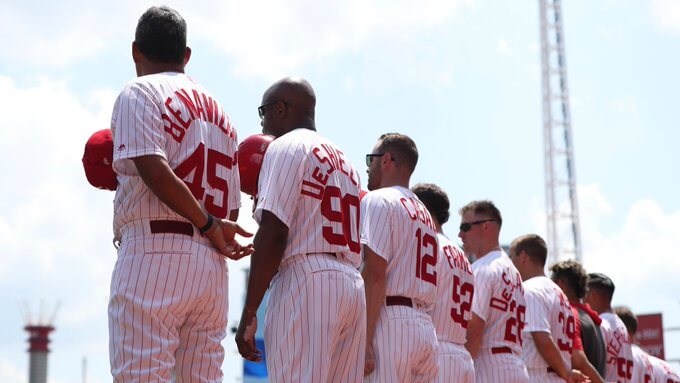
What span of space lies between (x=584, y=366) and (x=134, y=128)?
663cm

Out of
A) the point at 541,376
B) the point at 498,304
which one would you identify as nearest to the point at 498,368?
the point at 498,304

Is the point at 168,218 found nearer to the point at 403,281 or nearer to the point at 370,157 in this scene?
the point at 403,281

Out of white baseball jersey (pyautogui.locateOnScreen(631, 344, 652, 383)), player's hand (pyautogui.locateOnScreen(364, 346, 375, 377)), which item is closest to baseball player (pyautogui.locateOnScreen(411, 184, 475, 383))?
player's hand (pyautogui.locateOnScreen(364, 346, 375, 377))

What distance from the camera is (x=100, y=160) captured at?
18.7 ft

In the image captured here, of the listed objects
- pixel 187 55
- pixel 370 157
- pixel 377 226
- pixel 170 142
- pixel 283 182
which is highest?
pixel 187 55

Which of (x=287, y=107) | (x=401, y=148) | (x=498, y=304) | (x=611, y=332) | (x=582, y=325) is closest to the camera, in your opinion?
(x=287, y=107)

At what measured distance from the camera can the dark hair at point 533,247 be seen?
34.9 ft

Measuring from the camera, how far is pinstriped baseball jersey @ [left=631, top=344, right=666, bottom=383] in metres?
13.8

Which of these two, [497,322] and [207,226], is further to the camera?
[497,322]

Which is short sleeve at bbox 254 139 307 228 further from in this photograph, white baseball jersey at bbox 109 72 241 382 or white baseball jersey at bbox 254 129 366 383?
white baseball jersey at bbox 109 72 241 382

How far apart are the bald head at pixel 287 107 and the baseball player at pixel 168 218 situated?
748 millimetres

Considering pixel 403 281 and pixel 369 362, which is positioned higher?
pixel 403 281

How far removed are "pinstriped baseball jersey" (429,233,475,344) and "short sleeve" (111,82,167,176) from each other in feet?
10.8

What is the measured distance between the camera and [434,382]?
25.0ft
